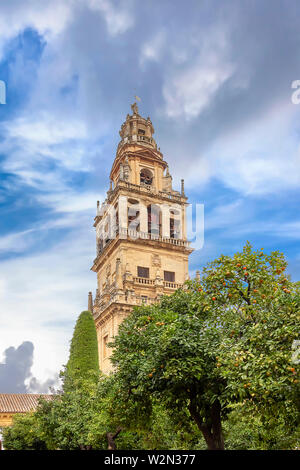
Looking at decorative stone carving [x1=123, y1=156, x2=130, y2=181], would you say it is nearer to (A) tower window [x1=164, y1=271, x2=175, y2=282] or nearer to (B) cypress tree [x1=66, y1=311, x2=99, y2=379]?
(A) tower window [x1=164, y1=271, x2=175, y2=282]

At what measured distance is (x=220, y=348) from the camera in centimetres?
1331

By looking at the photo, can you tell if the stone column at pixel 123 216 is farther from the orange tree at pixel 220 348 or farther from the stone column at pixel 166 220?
the orange tree at pixel 220 348

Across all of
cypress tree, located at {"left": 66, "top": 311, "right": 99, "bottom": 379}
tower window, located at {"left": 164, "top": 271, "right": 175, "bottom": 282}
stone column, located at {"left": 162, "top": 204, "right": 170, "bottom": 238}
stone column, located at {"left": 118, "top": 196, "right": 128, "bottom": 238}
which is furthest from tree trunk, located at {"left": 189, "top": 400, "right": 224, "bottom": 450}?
stone column, located at {"left": 162, "top": 204, "right": 170, "bottom": 238}

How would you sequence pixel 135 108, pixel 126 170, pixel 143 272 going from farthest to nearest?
pixel 135 108 < pixel 126 170 < pixel 143 272

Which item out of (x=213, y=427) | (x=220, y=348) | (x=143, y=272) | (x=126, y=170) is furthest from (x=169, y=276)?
(x=220, y=348)

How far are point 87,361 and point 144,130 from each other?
3068 centimetres

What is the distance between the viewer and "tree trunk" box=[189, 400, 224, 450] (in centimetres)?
1434

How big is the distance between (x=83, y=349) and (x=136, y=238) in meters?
13.1

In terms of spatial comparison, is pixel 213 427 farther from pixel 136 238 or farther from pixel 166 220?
pixel 166 220

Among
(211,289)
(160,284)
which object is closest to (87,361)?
(160,284)

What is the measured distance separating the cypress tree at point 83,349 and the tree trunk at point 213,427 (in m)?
21.1

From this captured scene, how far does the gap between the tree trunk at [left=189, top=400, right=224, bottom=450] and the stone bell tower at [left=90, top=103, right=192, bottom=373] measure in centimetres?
2634

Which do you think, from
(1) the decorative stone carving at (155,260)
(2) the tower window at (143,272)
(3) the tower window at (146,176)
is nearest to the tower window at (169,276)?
(1) the decorative stone carving at (155,260)

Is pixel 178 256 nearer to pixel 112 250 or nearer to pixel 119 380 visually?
pixel 112 250
